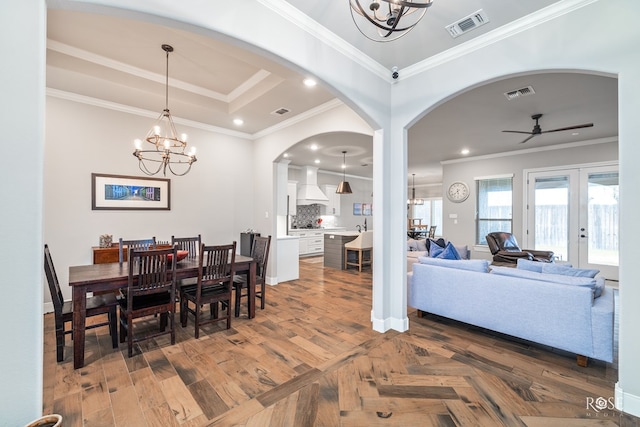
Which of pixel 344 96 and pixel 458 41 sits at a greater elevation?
pixel 458 41

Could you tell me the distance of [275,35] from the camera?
2.24m

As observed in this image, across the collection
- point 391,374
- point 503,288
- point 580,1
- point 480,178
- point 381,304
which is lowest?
point 391,374

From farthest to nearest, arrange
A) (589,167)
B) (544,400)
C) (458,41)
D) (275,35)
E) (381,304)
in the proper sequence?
(589,167), (381,304), (458,41), (275,35), (544,400)

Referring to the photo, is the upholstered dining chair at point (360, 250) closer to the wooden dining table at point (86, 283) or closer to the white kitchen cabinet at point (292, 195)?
the white kitchen cabinet at point (292, 195)

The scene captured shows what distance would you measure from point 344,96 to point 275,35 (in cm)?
88

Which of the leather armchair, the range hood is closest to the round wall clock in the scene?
the leather armchair

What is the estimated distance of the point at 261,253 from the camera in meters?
3.95

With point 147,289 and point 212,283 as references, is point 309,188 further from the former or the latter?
point 147,289

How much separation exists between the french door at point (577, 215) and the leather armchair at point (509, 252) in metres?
1.18

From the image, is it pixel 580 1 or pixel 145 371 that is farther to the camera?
pixel 145 371

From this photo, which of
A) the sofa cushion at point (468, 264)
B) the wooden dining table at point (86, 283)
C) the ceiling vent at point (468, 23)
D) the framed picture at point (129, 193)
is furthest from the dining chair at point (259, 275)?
the ceiling vent at point (468, 23)

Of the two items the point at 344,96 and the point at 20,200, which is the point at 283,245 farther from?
the point at 20,200

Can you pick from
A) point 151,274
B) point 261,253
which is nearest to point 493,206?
point 261,253

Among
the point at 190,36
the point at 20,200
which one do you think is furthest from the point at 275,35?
the point at 20,200
